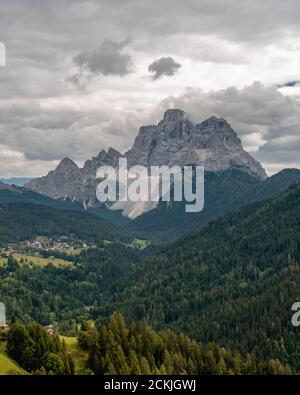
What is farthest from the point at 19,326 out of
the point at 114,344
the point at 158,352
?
the point at 158,352

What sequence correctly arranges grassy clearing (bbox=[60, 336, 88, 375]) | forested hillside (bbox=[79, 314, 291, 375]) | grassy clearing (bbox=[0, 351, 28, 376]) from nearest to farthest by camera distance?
grassy clearing (bbox=[0, 351, 28, 376]) < grassy clearing (bbox=[60, 336, 88, 375]) < forested hillside (bbox=[79, 314, 291, 375])

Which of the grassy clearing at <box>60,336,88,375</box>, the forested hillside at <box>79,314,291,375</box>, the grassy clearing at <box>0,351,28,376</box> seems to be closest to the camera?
the grassy clearing at <box>0,351,28,376</box>

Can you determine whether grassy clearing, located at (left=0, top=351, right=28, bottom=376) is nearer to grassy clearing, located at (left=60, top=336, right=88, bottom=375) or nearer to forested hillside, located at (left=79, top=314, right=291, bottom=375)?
grassy clearing, located at (left=60, top=336, right=88, bottom=375)

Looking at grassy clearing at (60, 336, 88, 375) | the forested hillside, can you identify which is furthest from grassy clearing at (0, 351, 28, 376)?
the forested hillside

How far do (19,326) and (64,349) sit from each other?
485 inches

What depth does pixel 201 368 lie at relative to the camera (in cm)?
15925

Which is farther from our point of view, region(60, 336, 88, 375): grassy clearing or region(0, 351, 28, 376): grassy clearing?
region(60, 336, 88, 375): grassy clearing

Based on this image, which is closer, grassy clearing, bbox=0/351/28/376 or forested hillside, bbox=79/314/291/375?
grassy clearing, bbox=0/351/28/376

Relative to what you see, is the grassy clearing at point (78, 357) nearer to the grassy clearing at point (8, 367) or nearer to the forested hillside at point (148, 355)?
the forested hillside at point (148, 355)
